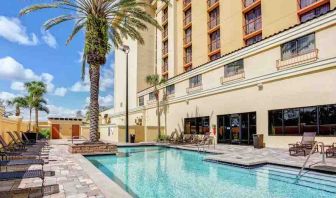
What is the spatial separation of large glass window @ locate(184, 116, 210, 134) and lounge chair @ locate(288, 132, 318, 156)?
402 inches

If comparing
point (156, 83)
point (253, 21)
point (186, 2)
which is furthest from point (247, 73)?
point (186, 2)

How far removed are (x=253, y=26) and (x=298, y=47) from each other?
1054cm

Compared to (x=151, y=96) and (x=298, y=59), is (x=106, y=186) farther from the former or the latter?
Answer: (x=151, y=96)

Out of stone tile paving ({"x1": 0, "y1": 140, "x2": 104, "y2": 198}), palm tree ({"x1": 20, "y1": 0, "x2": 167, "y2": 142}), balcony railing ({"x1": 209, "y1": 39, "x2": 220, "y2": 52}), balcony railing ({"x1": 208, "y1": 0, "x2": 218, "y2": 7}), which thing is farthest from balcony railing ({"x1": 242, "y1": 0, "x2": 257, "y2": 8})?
stone tile paving ({"x1": 0, "y1": 140, "x2": 104, "y2": 198})

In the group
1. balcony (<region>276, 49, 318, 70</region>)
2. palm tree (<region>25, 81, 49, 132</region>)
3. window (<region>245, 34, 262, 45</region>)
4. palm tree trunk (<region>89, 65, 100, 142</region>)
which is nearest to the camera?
balcony (<region>276, 49, 318, 70</region>)

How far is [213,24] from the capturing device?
31.6 m

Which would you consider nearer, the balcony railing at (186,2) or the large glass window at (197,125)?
the large glass window at (197,125)

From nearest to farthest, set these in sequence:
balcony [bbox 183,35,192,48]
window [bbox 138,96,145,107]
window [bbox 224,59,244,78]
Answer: window [bbox 224,59,244,78] < balcony [bbox 183,35,192,48] < window [bbox 138,96,145,107]

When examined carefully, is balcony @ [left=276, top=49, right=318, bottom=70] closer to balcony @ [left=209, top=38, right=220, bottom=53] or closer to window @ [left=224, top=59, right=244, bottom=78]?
window @ [left=224, top=59, right=244, bottom=78]

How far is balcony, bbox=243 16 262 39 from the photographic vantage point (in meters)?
25.8

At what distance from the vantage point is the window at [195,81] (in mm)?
25812

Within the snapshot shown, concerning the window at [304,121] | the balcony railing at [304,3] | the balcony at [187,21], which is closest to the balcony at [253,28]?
the balcony railing at [304,3]

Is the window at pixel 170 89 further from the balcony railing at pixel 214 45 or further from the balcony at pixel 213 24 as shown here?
the balcony at pixel 213 24

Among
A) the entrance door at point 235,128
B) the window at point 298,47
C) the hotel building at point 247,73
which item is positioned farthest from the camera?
the entrance door at point 235,128
